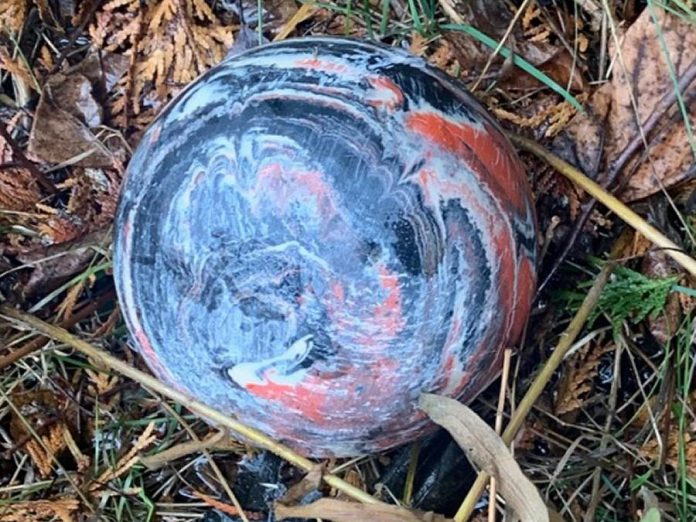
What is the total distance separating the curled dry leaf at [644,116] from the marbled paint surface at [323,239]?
1.35ft

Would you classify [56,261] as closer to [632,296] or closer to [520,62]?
[520,62]

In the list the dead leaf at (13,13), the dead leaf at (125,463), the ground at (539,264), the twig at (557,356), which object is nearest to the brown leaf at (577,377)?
the ground at (539,264)

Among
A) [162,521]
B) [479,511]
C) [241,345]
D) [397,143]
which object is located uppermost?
[397,143]

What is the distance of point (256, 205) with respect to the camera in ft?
4.43

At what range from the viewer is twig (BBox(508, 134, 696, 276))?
5.58ft

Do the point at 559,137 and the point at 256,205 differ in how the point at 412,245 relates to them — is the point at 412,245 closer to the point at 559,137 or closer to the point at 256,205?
the point at 256,205

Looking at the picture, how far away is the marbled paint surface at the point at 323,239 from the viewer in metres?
1.35

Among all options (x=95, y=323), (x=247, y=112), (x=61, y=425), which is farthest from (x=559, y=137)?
(x=61, y=425)

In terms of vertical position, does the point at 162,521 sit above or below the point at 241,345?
below

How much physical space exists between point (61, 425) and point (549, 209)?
106 cm

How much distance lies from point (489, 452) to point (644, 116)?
799 millimetres

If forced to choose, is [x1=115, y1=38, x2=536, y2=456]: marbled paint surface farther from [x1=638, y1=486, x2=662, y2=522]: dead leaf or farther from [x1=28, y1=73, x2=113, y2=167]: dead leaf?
[x1=28, y1=73, x2=113, y2=167]: dead leaf

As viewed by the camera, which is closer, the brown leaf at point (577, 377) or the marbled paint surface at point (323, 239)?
the marbled paint surface at point (323, 239)

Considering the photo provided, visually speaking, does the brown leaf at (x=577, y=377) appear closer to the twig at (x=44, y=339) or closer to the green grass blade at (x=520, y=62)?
the green grass blade at (x=520, y=62)
